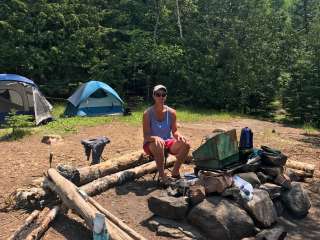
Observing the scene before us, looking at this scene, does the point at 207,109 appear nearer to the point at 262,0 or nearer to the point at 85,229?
the point at 262,0

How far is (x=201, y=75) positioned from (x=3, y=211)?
17.2 m

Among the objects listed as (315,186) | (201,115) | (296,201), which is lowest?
(201,115)

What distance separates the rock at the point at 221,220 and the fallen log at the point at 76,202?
3.65 feet

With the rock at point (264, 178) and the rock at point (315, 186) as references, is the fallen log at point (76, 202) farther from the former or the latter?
the rock at point (315, 186)

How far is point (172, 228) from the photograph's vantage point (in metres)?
5.85

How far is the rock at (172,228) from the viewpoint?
572 cm

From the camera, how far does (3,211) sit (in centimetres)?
618

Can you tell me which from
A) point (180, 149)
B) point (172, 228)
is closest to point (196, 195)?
point (172, 228)

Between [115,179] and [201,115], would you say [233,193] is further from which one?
[201,115]

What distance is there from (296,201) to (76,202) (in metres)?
3.42

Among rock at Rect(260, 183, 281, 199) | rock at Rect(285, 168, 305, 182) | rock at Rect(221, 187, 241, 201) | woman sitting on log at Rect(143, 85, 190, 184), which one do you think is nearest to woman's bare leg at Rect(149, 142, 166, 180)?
woman sitting on log at Rect(143, 85, 190, 184)

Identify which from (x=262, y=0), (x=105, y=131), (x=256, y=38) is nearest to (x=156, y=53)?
(x=256, y=38)

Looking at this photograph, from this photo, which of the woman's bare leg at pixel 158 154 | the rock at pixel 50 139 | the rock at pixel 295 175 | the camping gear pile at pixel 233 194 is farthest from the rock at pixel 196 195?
A: the rock at pixel 50 139

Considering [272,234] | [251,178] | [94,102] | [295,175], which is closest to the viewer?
[272,234]
